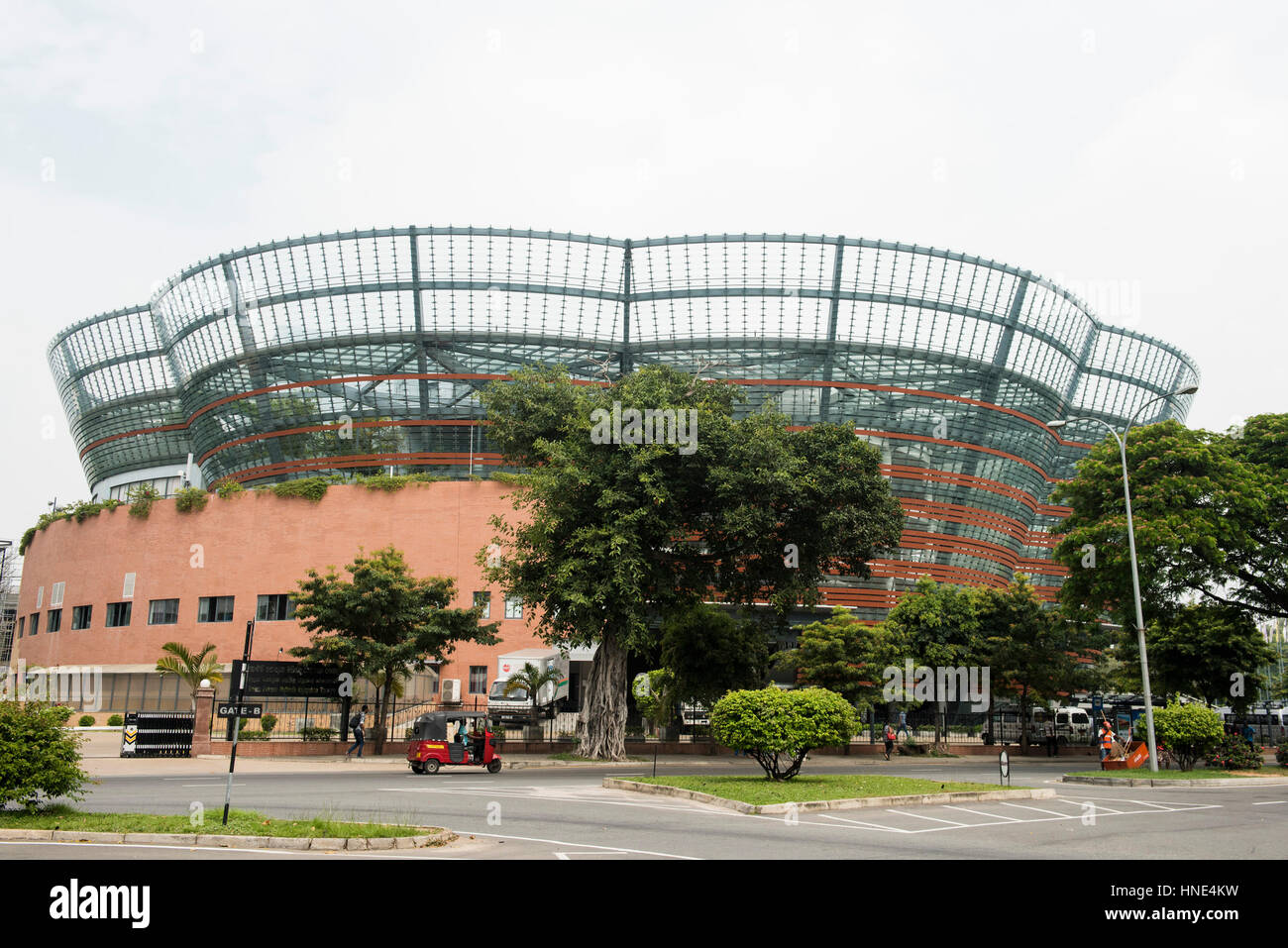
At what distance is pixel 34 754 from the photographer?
12.5 m

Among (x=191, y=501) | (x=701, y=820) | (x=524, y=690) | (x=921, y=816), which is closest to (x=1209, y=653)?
(x=921, y=816)

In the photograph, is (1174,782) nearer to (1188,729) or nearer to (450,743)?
(1188,729)

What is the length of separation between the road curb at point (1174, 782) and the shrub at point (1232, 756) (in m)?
1.80

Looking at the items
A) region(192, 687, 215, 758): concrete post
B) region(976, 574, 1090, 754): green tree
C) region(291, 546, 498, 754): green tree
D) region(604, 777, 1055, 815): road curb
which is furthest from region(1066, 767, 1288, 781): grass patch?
region(192, 687, 215, 758): concrete post

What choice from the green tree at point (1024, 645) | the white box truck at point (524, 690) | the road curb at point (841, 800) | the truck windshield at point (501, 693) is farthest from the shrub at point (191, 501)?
the road curb at point (841, 800)

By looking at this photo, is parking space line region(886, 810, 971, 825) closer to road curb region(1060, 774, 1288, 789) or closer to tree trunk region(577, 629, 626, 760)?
road curb region(1060, 774, 1288, 789)

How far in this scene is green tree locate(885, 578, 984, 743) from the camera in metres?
40.8

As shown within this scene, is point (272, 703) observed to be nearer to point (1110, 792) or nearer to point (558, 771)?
point (558, 771)

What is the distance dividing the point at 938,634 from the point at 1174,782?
17141mm

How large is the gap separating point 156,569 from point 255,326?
47.6ft

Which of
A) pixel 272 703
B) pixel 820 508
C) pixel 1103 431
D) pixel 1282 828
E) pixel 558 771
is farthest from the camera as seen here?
pixel 1103 431

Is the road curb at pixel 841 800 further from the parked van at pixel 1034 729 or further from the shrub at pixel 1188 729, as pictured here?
the parked van at pixel 1034 729

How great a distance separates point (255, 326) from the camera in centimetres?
5606

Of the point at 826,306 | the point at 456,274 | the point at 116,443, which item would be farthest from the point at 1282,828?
the point at 116,443
